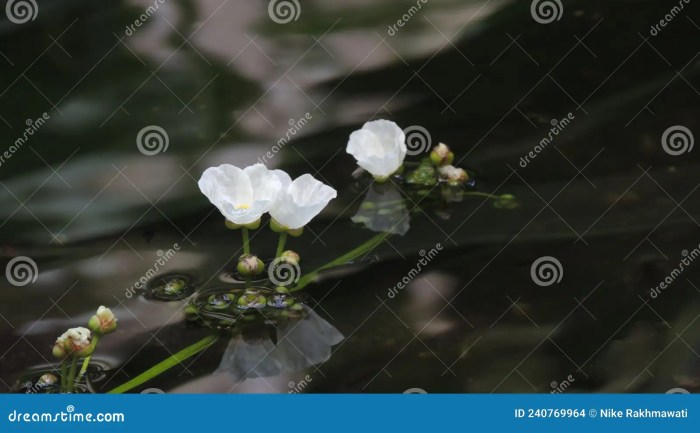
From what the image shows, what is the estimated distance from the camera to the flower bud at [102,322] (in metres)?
1.45

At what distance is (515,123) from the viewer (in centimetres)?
190

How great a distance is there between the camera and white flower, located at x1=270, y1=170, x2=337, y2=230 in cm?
157

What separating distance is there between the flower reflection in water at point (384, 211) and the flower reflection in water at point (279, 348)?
26 cm

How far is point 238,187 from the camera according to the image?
1579 mm

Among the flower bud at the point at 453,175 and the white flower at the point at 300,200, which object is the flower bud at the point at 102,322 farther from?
the flower bud at the point at 453,175

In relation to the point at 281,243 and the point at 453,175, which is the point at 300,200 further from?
the point at 453,175

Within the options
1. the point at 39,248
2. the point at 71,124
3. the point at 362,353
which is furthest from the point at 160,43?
the point at 362,353

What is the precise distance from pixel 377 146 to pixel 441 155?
120 mm

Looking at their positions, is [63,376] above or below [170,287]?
below

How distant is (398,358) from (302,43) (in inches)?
29.8

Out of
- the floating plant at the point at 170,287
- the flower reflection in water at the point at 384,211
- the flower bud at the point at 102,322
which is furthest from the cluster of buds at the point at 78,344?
the flower reflection in water at the point at 384,211

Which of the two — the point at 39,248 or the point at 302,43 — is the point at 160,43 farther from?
the point at 39,248

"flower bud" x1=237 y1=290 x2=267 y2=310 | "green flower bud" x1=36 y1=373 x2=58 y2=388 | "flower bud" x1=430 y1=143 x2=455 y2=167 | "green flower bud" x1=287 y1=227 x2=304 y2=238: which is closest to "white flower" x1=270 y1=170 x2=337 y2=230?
"green flower bud" x1=287 y1=227 x2=304 y2=238

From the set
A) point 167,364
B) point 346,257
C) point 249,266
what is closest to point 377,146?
point 346,257
